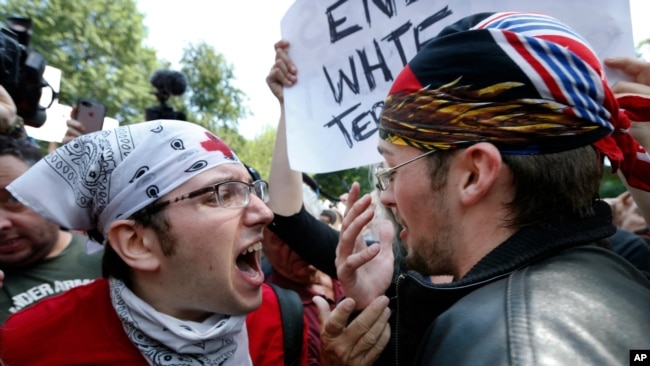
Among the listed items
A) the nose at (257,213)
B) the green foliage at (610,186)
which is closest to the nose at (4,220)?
the nose at (257,213)

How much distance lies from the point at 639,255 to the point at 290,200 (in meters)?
1.99

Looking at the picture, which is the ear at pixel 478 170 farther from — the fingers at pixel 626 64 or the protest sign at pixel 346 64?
the protest sign at pixel 346 64

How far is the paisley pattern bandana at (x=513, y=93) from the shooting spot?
3.80ft

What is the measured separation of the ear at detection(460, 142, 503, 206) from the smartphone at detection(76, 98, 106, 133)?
2748mm

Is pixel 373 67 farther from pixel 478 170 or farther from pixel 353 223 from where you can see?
pixel 478 170

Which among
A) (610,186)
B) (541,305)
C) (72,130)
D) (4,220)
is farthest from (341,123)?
(610,186)

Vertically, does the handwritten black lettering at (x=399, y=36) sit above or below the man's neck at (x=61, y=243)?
above

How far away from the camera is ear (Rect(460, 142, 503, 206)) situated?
3.86 ft

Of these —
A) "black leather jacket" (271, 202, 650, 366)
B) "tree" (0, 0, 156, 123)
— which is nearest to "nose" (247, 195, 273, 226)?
"black leather jacket" (271, 202, 650, 366)

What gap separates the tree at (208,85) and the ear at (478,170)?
3211 centimetres

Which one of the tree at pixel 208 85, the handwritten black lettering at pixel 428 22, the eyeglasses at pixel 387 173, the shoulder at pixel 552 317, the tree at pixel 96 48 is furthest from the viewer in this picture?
the tree at pixel 208 85

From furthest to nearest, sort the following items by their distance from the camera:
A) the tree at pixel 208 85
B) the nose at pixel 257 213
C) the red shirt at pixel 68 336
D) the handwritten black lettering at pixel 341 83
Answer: the tree at pixel 208 85, the handwritten black lettering at pixel 341 83, the nose at pixel 257 213, the red shirt at pixel 68 336

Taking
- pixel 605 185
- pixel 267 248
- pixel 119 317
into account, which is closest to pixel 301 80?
pixel 267 248

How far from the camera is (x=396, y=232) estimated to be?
2.38 m
